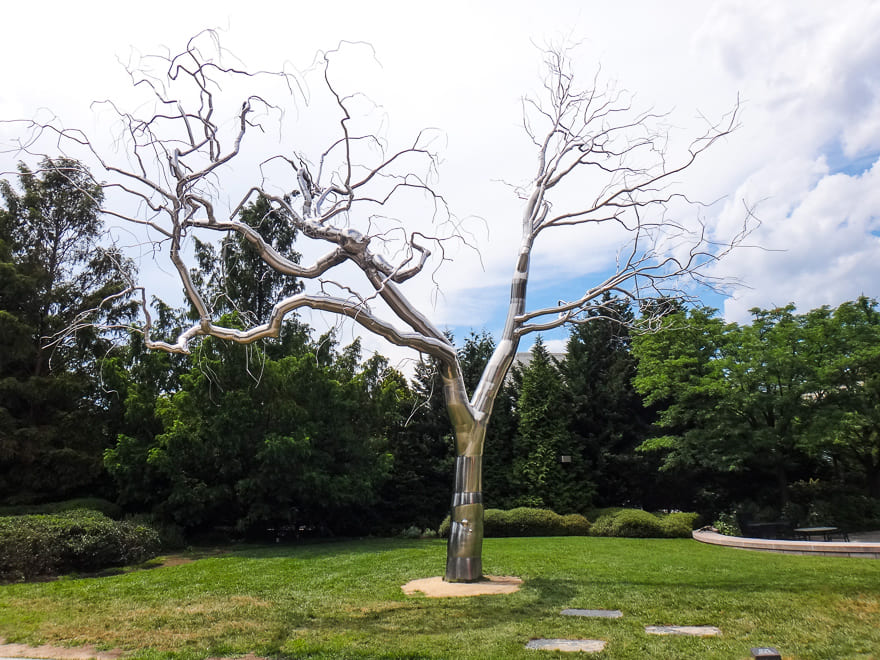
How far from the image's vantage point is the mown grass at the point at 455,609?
590cm

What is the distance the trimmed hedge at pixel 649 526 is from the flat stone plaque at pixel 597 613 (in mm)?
11553

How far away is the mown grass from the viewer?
590 cm

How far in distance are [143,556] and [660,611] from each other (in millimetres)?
10845

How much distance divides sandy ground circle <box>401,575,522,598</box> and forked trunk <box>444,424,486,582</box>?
170mm

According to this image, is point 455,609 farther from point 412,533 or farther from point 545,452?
point 545,452

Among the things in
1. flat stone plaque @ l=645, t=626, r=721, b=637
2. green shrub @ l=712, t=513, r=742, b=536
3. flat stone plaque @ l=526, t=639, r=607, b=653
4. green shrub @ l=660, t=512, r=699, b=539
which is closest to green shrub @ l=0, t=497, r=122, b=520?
flat stone plaque @ l=526, t=639, r=607, b=653

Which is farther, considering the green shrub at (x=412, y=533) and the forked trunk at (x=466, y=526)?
the green shrub at (x=412, y=533)

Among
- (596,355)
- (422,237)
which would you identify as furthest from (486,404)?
(596,355)

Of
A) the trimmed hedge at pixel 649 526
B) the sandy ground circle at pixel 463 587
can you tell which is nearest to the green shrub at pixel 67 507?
the sandy ground circle at pixel 463 587

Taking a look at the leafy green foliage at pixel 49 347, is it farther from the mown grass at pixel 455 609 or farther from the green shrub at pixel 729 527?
the green shrub at pixel 729 527

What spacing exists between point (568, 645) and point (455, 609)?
208 centimetres

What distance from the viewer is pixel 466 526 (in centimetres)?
958

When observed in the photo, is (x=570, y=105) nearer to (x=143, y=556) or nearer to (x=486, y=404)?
(x=486, y=404)

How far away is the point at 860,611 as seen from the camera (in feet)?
22.8
